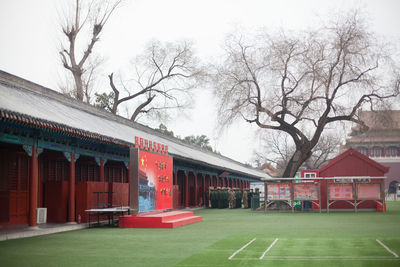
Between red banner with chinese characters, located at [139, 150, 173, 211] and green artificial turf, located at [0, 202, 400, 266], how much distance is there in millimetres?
2443

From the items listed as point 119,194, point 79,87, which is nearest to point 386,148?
point 79,87

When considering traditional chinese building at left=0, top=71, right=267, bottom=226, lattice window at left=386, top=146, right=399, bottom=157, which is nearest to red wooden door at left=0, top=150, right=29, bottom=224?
traditional chinese building at left=0, top=71, right=267, bottom=226

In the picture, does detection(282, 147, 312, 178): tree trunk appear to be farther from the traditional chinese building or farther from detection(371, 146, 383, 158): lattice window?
detection(371, 146, 383, 158): lattice window

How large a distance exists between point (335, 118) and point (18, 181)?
17.8m

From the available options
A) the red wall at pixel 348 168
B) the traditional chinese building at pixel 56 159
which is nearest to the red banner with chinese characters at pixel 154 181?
the traditional chinese building at pixel 56 159

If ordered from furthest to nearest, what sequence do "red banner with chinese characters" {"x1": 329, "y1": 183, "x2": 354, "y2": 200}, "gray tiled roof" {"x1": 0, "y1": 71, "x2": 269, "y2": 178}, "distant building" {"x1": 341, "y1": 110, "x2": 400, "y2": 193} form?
"distant building" {"x1": 341, "y1": 110, "x2": 400, "y2": 193} < "red banner with chinese characters" {"x1": 329, "y1": 183, "x2": 354, "y2": 200} < "gray tiled roof" {"x1": 0, "y1": 71, "x2": 269, "y2": 178}

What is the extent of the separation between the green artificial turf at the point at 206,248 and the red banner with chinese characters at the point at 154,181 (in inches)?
96.2

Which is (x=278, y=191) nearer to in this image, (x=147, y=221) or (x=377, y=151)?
(x=147, y=221)

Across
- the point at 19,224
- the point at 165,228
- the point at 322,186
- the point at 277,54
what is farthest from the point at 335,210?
the point at 19,224

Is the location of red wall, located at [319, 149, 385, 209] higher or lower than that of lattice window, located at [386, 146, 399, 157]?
lower

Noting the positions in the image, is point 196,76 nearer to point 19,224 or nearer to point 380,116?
point 380,116

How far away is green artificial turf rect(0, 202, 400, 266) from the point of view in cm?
965

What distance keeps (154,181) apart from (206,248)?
26.4 feet

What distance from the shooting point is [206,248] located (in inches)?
460
